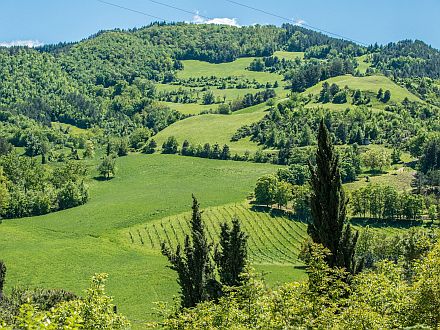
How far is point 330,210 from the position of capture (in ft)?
143

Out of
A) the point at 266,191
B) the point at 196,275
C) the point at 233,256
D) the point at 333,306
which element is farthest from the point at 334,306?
the point at 266,191

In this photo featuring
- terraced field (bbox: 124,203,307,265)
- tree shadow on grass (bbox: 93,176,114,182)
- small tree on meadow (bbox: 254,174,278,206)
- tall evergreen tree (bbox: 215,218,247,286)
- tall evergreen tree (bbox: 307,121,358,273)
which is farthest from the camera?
tree shadow on grass (bbox: 93,176,114,182)

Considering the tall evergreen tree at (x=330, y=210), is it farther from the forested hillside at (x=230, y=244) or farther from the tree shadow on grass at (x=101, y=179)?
the tree shadow on grass at (x=101, y=179)

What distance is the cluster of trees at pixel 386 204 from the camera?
138 metres

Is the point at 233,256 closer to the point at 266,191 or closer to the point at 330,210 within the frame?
the point at 330,210

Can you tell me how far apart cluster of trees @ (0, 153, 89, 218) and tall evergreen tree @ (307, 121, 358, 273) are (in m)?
125

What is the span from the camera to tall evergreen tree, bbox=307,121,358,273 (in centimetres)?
4303

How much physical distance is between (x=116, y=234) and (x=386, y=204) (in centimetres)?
7654

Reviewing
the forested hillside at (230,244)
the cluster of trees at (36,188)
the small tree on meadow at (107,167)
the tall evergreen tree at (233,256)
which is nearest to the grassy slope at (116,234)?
the forested hillside at (230,244)

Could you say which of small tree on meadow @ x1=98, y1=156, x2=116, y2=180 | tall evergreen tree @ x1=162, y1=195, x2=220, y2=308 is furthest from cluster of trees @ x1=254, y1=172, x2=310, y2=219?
tall evergreen tree @ x1=162, y1=195, x2=220, y2=308

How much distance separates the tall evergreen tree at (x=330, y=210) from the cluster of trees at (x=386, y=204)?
102m

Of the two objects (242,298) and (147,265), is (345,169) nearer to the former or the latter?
(147,265)

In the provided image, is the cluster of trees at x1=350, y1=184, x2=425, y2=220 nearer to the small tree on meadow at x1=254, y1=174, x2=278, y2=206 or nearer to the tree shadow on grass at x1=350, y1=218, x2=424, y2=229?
the tree shadow on grass at x1=350, y1=218, x2=424, y2=229

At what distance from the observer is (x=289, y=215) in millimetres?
146625
